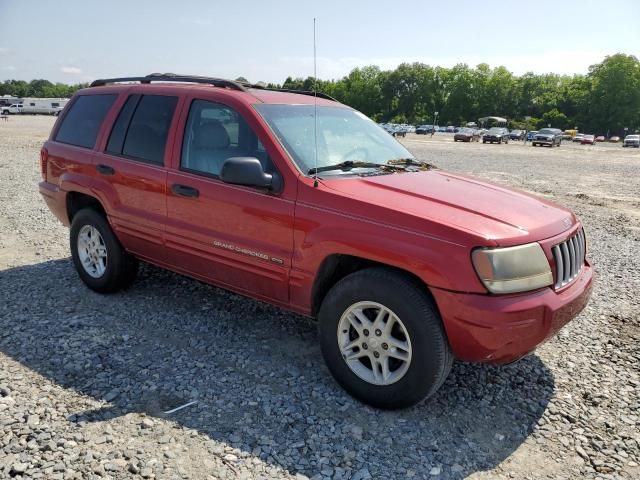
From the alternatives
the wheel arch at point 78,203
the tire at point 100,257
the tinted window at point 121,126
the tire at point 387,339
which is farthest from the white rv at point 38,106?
the tire at point 387,339

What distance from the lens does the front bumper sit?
111 inches

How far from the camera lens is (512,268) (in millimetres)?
2859

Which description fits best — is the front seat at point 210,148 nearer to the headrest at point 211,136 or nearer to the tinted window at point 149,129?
the headrest at point 211,136

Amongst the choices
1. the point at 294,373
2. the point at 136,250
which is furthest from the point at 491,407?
the point at 136,250

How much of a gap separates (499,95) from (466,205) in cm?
12135

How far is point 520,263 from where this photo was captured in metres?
2.90

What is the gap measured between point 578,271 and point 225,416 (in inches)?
97.4

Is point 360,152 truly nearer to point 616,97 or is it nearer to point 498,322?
point 498,322

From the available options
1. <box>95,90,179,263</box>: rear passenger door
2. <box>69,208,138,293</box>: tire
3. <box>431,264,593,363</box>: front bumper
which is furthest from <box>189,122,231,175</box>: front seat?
<box>431,264,593,363</box>: front bumper

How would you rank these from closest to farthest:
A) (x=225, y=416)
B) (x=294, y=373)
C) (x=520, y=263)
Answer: (x=520, y=263)
(x=225, y=416)
(x=294, y=373)

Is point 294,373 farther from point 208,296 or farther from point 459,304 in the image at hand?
point 208,296

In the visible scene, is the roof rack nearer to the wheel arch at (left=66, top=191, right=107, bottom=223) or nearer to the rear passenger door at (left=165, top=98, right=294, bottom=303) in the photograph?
the rear passenger door at (left=165, top=98, right=294, bottom=303)

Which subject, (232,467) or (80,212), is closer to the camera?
(232,467)

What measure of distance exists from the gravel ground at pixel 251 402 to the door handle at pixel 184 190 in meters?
1.13
